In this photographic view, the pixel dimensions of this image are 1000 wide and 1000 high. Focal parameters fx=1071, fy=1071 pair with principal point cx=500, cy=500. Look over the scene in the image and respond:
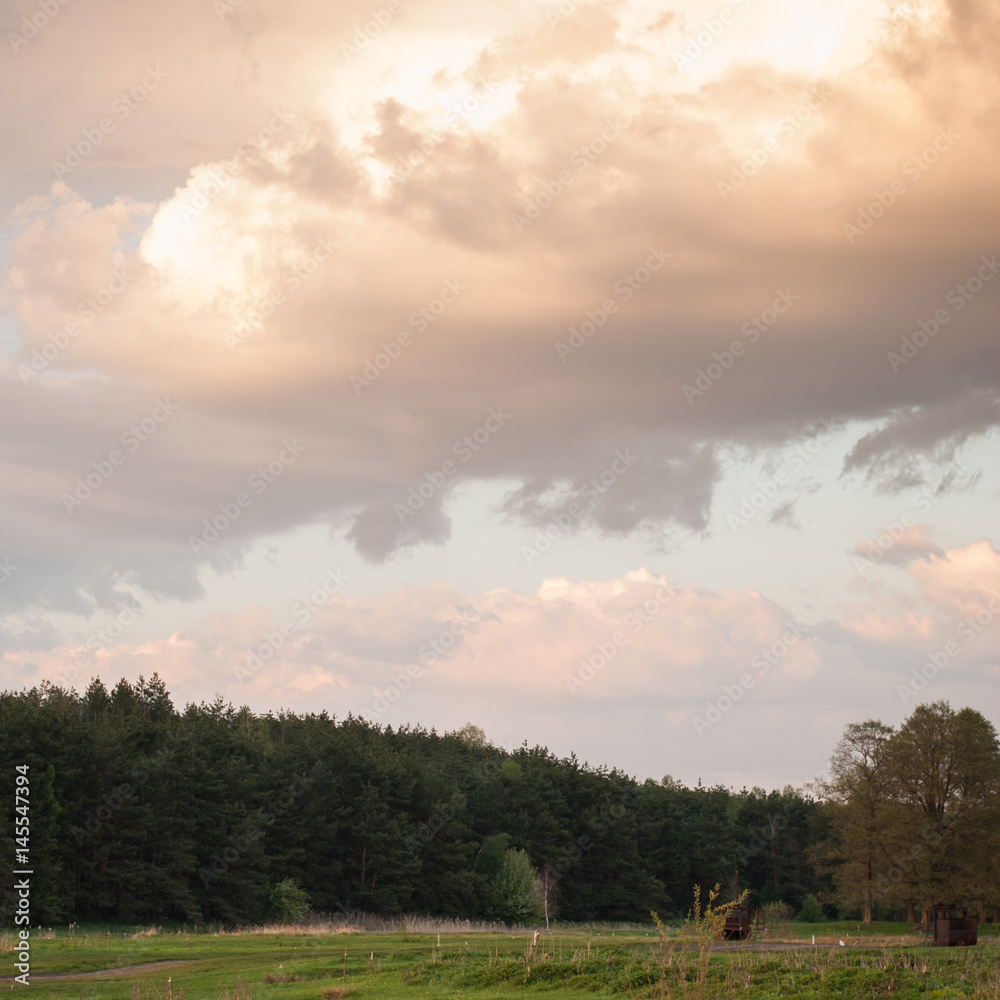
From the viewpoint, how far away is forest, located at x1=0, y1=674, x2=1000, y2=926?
73312 millimetres

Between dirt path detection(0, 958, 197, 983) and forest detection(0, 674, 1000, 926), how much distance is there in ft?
89.3

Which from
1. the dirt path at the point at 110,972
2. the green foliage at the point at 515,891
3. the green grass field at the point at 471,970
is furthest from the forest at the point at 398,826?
the dirt path at the point at 110,972

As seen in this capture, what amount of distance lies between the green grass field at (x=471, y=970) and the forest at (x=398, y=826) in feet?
66.3

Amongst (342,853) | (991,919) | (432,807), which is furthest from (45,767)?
(991,919)

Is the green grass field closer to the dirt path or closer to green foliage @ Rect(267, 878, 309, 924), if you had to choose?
the dirt path

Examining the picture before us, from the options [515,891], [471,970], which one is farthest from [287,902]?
[471,970]

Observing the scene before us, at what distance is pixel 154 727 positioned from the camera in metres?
86.6

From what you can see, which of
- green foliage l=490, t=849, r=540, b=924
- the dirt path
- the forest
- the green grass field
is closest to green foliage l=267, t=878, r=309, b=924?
the forest

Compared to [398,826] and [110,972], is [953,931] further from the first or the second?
[398,826]

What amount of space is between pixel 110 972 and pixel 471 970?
15277mm

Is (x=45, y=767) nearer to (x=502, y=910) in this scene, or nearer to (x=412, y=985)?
(x=502, y=910)

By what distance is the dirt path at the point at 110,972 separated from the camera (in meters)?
39.3

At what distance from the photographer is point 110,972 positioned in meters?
41.3

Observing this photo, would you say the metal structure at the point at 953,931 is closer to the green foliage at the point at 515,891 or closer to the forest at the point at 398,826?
the forest at the point at 398,826
